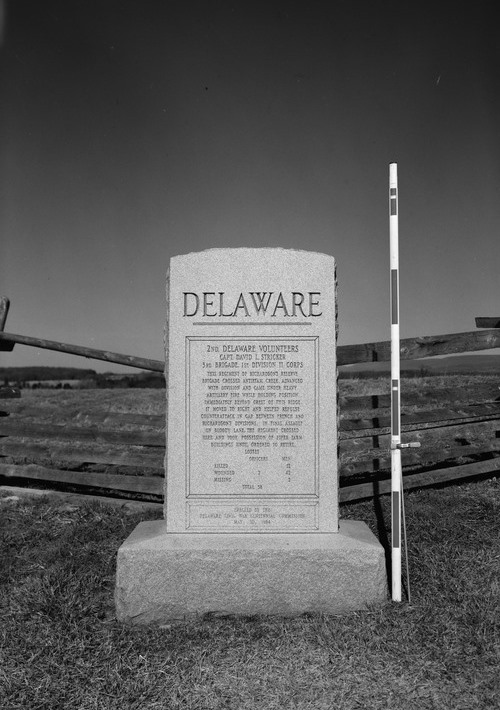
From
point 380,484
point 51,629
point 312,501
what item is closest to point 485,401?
point 380,484

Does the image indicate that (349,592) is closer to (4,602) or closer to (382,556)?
(382,556)

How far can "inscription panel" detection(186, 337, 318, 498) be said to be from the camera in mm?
4293

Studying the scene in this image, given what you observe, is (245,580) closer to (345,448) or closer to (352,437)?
(345,448)

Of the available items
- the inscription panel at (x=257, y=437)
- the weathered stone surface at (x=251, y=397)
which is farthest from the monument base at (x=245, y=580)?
the inscription panel at (x=257, y=437)

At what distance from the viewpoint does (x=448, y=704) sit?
298cm

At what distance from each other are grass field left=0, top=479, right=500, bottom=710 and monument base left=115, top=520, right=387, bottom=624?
0.37 ft

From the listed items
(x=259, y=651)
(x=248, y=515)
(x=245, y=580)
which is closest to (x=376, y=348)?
(x=248, y=515)

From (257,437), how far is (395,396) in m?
1.00

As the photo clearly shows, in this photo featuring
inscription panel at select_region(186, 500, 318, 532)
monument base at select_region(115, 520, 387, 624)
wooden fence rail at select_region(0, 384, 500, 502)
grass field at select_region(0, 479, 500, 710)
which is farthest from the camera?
wooden fence rail at select_region(0, 384, 500, 502)

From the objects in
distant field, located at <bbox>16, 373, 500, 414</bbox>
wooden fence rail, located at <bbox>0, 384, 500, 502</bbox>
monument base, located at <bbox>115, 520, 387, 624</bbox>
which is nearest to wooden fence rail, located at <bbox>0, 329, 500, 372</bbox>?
wooden fence rail, located at <bbox>0, 384, 500, 502</bbox>

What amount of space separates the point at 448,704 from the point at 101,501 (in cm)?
502

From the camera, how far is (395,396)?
4.07 meters

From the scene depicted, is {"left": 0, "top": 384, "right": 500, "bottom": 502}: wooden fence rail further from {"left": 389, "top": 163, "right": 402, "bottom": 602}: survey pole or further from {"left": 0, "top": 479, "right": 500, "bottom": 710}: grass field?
{"left": 389, "top": 163, "right": 402, "bottom": 602}: survey pole

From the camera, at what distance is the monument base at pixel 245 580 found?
398 centimetres
